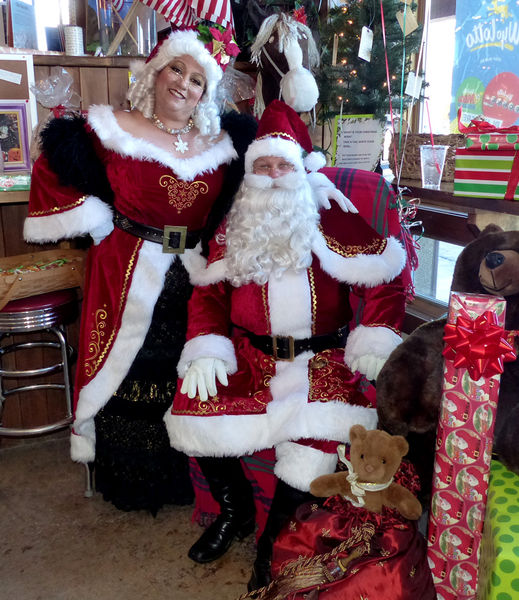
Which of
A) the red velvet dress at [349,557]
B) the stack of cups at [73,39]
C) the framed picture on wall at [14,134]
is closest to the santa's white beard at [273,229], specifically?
the red velvet dress at [349,557]

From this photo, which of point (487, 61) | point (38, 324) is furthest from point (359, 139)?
point (38, 324)

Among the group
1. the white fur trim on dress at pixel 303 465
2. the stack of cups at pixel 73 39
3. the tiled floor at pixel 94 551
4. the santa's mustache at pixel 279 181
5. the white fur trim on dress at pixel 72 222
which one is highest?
the stack of cups at pixel 73 39

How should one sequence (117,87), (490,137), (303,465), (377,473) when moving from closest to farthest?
(377,473), (303,465), (490,137), (117,87)

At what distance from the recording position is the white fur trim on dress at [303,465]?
1.63 meters

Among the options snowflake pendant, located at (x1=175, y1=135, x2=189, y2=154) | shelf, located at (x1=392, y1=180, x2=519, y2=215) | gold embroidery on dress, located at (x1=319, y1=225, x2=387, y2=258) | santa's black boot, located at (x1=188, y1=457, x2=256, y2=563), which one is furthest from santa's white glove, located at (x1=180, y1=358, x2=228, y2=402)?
shelf, located at (x1=392, y1=180, x2=519, y2=215)

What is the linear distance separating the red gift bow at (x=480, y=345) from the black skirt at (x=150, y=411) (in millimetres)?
1030

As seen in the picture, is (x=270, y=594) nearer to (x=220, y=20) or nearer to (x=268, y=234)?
(x=268, y=234)

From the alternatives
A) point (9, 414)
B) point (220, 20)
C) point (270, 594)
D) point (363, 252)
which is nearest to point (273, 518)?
point (270, 594)

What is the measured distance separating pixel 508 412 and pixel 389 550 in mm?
432

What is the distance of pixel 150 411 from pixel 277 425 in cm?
59

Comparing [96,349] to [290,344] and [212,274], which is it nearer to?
[212,274]

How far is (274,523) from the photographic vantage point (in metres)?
1.71

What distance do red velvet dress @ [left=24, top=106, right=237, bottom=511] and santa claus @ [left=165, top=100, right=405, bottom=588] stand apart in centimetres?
19

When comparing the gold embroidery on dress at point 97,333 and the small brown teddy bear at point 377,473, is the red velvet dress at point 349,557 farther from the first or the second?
the gold embroidery on dress at point 97,333
